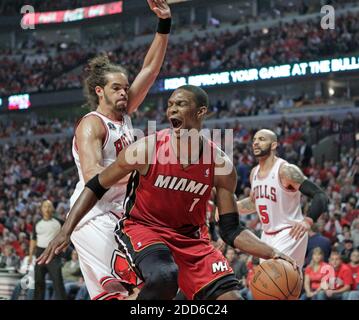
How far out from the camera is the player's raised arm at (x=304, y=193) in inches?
246

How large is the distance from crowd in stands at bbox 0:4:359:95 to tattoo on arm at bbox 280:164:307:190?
1804cm

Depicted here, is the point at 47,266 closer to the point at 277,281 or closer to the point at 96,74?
the point at 96,74

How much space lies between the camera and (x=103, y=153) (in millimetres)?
5078

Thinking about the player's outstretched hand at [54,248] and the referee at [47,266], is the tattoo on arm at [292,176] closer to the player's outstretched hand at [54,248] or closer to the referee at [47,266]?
the player's outstretched hand at [54,248]

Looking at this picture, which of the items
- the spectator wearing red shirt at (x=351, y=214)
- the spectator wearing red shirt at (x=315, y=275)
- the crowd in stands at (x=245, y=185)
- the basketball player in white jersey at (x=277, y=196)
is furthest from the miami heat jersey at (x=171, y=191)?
the spectator wearing red shirt at (x=351, y=214)

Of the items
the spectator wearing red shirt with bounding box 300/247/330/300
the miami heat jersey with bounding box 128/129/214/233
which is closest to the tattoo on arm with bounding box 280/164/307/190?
the miami heat jersey with bounding box 128/129/214/233

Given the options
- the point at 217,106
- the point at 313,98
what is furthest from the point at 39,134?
the point at 313,98

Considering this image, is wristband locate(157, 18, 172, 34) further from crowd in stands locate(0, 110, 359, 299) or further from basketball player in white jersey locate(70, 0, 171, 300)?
crowd in stands locate(0, 110, 359, 299)

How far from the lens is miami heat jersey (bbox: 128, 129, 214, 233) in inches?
179

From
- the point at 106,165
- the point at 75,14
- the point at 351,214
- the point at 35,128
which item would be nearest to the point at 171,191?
the point at 106,165

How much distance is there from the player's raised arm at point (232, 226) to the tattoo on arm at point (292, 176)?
2.36 metres

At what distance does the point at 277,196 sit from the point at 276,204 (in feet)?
0.28

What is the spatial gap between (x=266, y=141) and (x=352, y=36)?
729 inches
